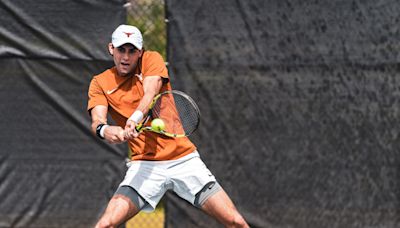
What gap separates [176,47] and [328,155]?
5.00ft

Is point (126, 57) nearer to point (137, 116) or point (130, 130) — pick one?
point (137, 116)

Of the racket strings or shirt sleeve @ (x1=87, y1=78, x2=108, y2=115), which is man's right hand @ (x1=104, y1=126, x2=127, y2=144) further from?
the racket strings

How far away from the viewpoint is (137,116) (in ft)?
17.5

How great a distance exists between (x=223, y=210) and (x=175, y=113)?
2.38 feet

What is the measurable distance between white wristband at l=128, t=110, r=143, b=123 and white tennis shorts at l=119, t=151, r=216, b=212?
1.42 feet

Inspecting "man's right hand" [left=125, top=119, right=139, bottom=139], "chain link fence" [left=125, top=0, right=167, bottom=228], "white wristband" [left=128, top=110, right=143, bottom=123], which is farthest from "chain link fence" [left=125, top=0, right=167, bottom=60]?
"man's right hand" [left=125, top=119, right=139, bottom=139]

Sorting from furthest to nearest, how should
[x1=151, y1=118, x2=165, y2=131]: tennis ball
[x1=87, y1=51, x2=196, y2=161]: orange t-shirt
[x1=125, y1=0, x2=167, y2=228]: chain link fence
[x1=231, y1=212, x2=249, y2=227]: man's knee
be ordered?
[x1=125, y1=0, x2=167, y2=228]: chain link fence
[x1=87, y1=51, x2=196, y2=161]: orange t-shirt
[x1=231, y1=212, x2=249, y2=227]: man's knee
[x1=151, y1=118, x2=165, y2=131]: tennis ball

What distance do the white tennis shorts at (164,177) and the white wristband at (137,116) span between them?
434 mm

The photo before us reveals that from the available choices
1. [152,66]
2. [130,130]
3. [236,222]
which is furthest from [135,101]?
[236,222]

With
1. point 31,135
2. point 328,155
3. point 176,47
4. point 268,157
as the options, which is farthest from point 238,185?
point 31,135

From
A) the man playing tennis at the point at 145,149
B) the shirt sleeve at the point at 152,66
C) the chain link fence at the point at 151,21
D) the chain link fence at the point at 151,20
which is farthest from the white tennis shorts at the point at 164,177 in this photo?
the chain link fence at the point at 151,20

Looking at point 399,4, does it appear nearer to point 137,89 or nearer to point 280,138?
point 280,138

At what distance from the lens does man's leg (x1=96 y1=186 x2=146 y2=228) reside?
17.6 ft

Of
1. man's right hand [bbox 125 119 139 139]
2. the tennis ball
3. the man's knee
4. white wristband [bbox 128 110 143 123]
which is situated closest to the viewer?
man's right hand [bbox 125 119 139 139]
